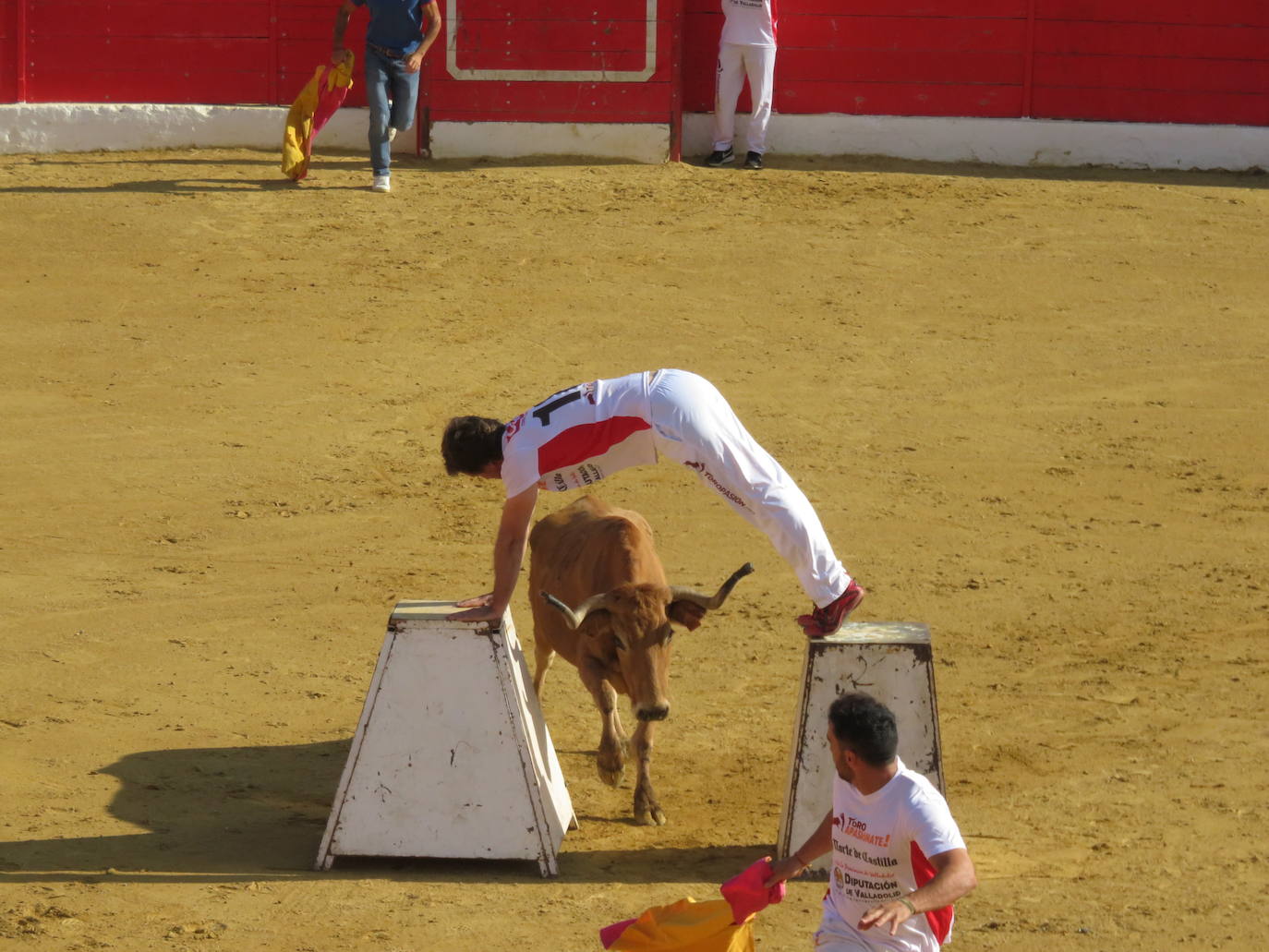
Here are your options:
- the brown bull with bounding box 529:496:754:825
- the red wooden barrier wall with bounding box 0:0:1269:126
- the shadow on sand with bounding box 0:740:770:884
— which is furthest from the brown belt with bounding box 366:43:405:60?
the shadow on sand with bounding box 0:740:770:884

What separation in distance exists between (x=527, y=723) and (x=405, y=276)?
758 centimetres

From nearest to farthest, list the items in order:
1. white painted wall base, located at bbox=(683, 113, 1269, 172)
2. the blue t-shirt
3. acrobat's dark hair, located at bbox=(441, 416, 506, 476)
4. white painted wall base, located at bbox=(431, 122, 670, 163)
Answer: acrobat's dark hair, located at bbox=(441, 416, 506, 476) < the blue t-shirt < white painted wall base, located at bbox=(431, 122, 670, 163) < white painted wall base, located at bbox=(683, 113, 1269, 172)

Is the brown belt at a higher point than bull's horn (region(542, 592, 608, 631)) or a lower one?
higher

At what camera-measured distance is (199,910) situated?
20.1 ft

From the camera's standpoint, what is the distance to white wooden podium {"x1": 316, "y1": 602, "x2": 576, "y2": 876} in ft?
21.3

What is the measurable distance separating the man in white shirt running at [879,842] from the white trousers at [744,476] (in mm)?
1606

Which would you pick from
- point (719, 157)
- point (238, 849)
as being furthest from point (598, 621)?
point (719, 157)

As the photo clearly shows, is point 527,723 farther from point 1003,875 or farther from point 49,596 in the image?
point 49,596

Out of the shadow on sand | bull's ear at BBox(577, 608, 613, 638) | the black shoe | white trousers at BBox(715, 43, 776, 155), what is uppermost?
white trousers at BBox(715, 43, 776, 155)

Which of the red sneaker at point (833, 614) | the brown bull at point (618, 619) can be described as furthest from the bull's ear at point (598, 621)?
the red sneaker at point (833, 614)

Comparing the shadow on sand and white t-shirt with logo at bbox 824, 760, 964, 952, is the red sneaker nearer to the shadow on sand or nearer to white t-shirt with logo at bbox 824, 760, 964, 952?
the shadow on sand

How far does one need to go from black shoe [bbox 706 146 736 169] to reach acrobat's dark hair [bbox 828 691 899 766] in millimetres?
11869

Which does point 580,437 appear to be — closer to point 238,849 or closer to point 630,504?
point 238,849

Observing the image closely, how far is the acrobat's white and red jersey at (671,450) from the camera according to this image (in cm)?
644
